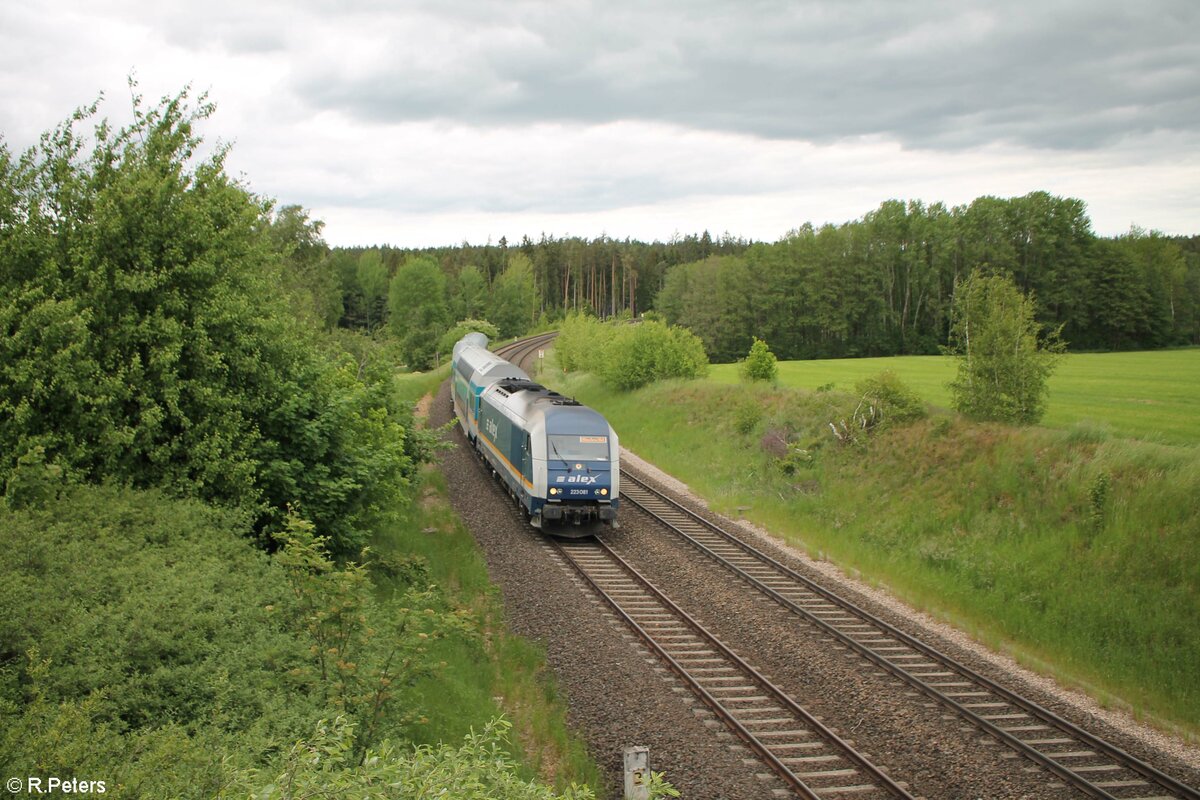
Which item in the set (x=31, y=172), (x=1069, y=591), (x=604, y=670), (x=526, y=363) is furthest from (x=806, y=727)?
(x=526, y=363)

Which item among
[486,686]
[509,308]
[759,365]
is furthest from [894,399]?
[509,308]

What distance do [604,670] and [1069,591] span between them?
9907 mm

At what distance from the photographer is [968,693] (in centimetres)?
1239

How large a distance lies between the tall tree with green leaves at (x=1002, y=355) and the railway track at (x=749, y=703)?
1301 cm

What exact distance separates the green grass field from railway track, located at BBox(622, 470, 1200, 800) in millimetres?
9718

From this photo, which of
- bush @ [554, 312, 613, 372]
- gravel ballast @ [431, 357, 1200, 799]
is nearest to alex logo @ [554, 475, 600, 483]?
gravel ballast @ [431, 357, 1200, 799]

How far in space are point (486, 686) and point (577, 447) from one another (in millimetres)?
8956

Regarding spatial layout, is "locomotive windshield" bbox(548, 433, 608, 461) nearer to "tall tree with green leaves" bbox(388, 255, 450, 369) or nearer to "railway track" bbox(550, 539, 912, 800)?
"railway track" bbox(550, 539, 912, 800)

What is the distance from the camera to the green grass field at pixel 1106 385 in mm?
28062

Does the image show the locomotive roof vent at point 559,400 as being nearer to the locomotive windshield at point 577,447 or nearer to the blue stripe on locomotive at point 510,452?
the blue stripe on locomotive at point 510,452

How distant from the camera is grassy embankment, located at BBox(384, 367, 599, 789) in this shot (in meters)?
10.3

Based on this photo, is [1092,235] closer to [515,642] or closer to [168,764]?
[515,642]

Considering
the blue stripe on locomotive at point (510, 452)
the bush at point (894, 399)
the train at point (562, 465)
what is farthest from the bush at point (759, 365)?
the train at point (562, 465)

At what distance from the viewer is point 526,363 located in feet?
208
